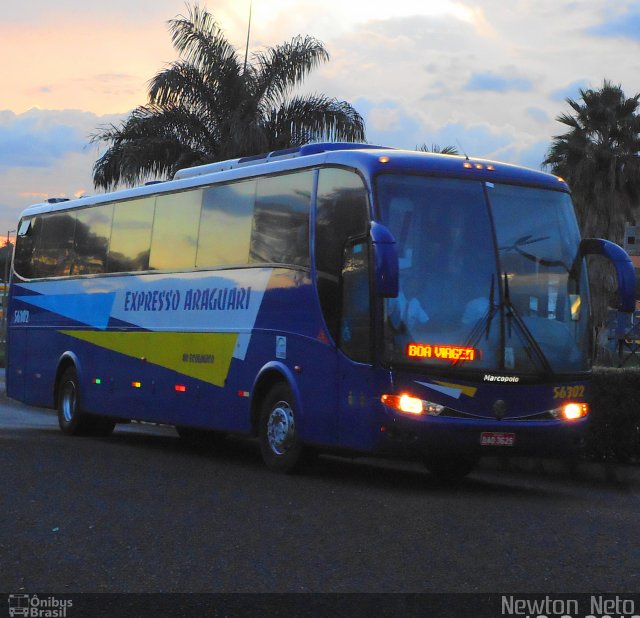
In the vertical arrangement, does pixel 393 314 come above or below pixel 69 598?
above

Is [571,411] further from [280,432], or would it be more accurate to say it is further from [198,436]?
[198,436]

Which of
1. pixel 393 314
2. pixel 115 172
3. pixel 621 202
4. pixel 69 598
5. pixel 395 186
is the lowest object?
pixel 69 598

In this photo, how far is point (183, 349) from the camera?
1645 cm

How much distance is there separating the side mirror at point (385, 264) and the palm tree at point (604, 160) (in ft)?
114

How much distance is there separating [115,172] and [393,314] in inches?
826

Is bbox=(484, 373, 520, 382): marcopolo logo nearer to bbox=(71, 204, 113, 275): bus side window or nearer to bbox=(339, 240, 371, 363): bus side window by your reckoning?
bbox=(339, 240, 371, 363): bus side window

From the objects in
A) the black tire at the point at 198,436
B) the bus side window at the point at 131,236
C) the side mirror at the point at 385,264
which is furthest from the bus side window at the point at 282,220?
the black tire at the point at 198,436

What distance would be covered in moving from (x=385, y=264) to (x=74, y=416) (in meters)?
8.94

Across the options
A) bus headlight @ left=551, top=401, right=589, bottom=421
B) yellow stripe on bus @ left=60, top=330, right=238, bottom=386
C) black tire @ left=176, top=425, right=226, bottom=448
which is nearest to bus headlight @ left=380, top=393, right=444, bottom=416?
bus headlight @ left=551, top=401, right=589, bottom=421

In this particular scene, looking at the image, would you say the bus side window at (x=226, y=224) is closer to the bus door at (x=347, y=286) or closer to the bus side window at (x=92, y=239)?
the bus door at (x=347, y=286)

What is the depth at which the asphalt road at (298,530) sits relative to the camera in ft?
25.3

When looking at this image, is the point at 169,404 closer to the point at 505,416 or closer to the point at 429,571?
the point at 505,416

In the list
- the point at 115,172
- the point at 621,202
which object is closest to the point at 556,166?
the point at 621,202

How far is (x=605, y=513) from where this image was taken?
11219 mm
